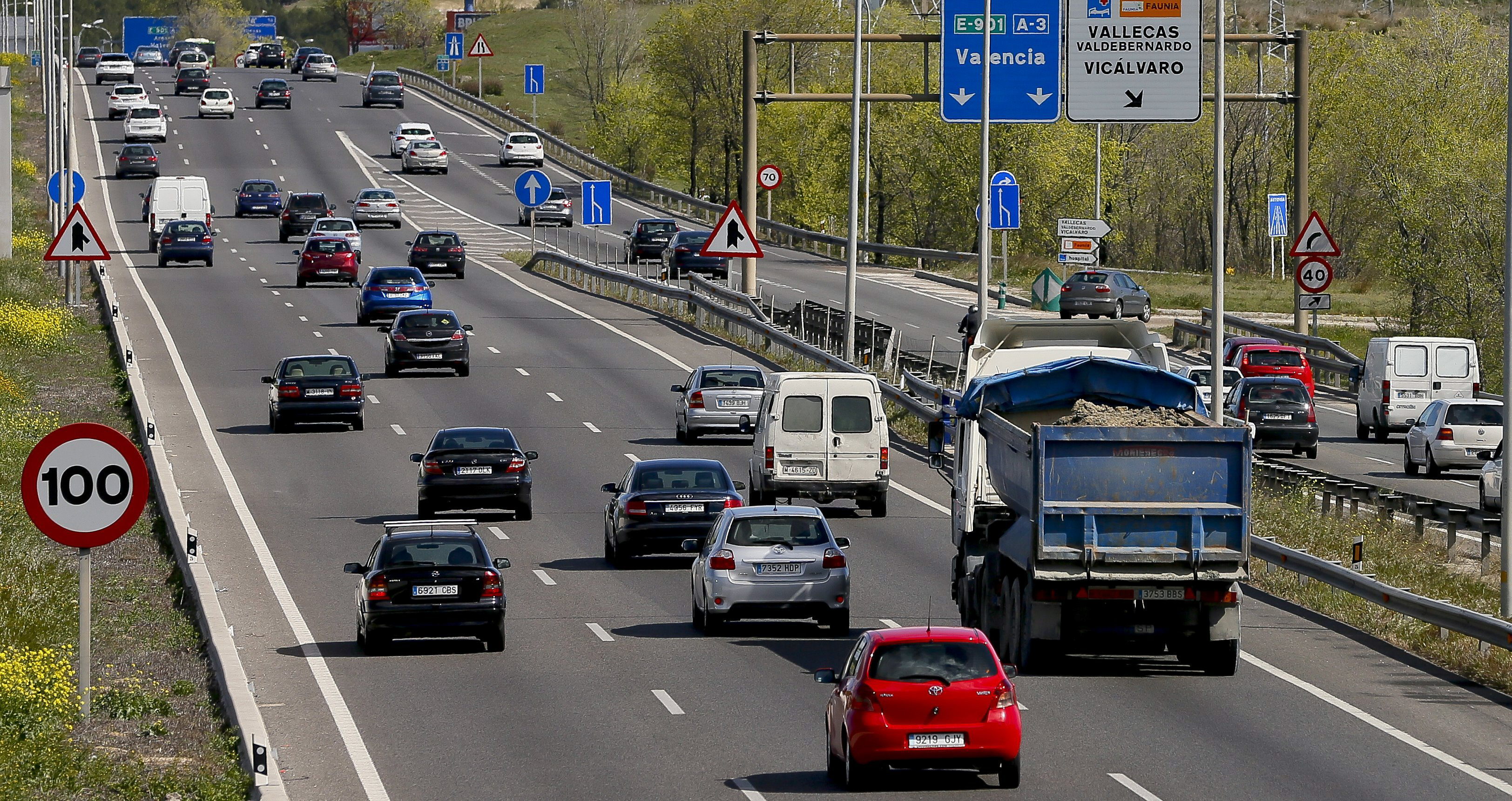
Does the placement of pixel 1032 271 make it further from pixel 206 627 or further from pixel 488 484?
pixel 206 627

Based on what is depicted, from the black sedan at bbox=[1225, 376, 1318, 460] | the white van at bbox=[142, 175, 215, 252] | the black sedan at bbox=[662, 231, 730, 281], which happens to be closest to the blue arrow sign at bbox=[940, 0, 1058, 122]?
the black sedan at bbox=[1225, 376, 1318, 460]

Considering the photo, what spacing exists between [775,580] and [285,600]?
5896mm

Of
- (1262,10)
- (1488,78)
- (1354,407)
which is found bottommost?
(1354,407)

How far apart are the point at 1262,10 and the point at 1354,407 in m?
121

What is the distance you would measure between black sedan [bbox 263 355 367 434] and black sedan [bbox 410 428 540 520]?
8.57 m

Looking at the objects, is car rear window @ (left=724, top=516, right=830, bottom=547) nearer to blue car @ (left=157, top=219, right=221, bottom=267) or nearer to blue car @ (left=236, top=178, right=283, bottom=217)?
blue car @ (left=157, top=219, right=221, bottom=267)

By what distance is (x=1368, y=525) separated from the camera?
30.2 metres

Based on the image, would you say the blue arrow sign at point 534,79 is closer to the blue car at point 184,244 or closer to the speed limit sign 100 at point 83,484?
the blue car at point 184,244

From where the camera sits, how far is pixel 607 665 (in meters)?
21.2

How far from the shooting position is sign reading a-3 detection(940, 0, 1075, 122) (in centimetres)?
4544

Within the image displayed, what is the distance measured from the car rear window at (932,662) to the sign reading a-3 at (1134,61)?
28.0 m

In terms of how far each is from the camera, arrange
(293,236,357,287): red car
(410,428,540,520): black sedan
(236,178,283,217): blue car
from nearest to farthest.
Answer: (410,428,540,520): black sedan, (293,236,357,287): red car, (236,178,283,217): blue car

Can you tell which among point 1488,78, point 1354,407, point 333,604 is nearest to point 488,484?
point 333,604

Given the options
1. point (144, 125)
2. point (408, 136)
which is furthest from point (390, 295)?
point (144, 125)
